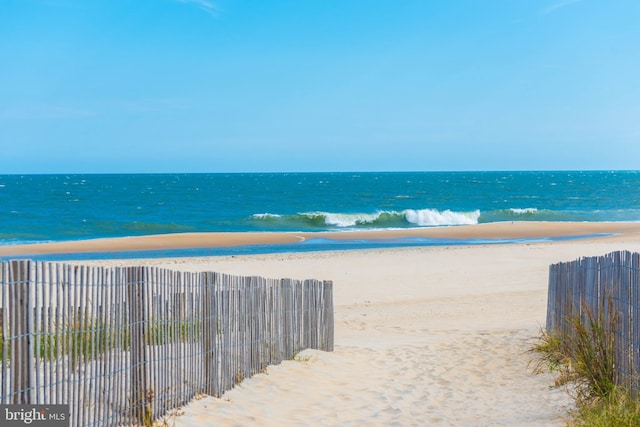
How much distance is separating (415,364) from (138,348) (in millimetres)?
4897

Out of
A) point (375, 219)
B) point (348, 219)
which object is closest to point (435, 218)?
point (375, 219)

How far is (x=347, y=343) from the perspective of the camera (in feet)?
41.7

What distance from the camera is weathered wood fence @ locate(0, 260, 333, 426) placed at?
16.9 ft

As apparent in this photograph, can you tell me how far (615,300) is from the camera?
7.52 m

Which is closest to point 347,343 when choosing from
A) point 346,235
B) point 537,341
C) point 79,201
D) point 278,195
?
point 537,341

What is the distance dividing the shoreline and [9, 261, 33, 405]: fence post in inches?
1073

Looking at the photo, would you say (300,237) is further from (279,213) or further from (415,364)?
(415,364)

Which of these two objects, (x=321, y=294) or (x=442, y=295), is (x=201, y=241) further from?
(x=321, y=294)

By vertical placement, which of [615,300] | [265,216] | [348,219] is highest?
[615,300]

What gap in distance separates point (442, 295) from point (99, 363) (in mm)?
13214

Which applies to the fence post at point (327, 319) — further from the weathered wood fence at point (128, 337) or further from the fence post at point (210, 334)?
the fence post at point (210, 334)

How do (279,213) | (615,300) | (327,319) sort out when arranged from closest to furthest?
(615,300) → (327,319) → (279,213)

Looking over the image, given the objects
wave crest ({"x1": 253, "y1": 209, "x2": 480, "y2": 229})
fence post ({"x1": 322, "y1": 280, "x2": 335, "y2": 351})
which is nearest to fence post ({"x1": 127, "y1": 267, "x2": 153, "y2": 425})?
fence post ({"x1": 322, "y1": 280, "x2": 335, "y2": 351})

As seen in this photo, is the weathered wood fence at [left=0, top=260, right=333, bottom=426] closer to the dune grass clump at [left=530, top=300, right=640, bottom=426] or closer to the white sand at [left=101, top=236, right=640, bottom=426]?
the white sand at [left=101, top=236, right=640, bottom=426]
